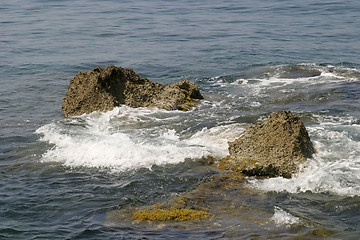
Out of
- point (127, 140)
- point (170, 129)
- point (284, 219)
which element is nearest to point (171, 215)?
point (284, 219)

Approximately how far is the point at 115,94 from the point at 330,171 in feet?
21.6

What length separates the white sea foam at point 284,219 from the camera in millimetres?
6344

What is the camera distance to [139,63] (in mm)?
18953

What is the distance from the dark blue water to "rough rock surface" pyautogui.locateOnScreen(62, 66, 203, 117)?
44 centimetres

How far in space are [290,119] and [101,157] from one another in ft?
12.3

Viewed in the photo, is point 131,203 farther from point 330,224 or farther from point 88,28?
point 88,28

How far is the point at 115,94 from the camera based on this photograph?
1263 cm

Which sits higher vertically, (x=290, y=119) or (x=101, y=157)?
(x=290, y=119)

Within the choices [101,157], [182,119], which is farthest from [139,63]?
[101,157]

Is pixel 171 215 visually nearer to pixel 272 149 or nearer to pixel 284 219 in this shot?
pixel 284 219

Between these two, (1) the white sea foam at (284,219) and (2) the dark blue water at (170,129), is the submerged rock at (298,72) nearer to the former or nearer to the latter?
(2) the dark blue water at (170,129)

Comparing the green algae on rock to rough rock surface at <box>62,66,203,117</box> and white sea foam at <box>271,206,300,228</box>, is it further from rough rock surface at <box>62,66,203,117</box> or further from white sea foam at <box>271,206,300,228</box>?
rough rock surface at <box>62,66,203,117</box>

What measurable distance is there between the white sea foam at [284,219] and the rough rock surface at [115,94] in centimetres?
612

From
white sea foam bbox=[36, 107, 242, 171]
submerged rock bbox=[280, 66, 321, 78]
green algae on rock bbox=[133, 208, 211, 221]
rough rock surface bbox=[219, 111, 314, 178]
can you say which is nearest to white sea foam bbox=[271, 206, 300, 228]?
green algae on rock bbox=[133, 208, 211, 221]
